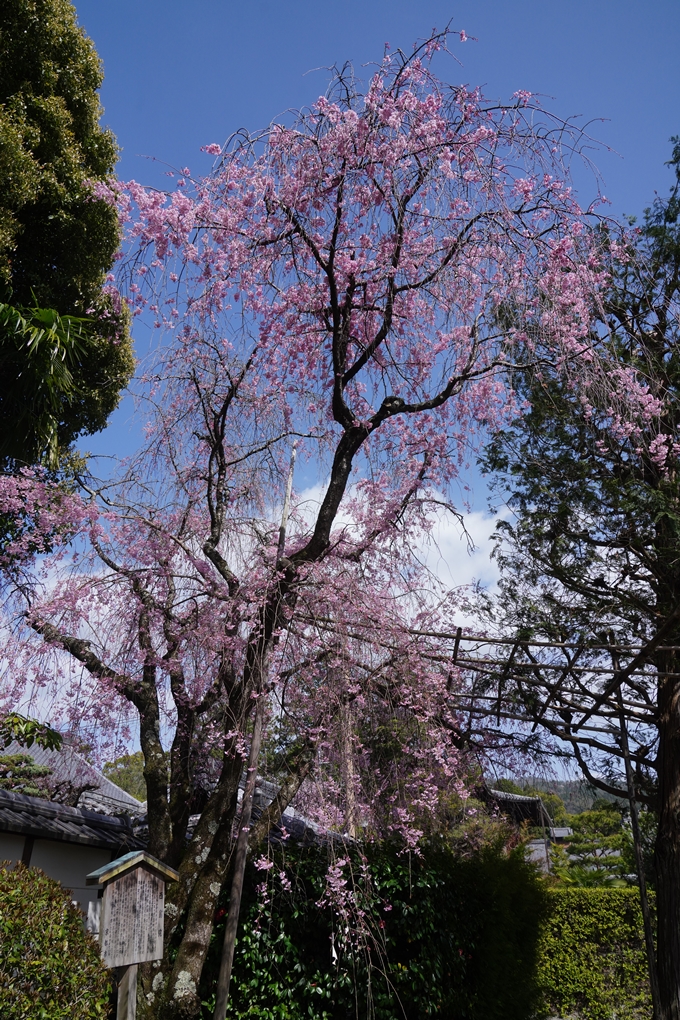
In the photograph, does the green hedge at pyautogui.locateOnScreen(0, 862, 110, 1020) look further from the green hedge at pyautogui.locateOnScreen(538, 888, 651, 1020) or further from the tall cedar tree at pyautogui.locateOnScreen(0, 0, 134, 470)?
the green hedge at pyautogui.locateOnScreen(538, 888, 651, 1020)

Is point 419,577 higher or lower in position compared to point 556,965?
higher

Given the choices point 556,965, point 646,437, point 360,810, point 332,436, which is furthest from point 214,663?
point 556,965

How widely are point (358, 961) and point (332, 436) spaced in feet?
13.7

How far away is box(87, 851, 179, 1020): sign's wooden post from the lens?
158 inches

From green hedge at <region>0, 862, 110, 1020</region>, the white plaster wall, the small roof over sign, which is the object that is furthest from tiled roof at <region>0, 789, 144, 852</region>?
green hedge at <region>0, 862, 110, 1020</region>

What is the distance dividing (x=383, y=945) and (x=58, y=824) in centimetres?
335

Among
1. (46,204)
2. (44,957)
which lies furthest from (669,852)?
(46,204)

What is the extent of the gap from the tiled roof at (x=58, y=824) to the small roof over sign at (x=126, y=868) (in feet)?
6.57

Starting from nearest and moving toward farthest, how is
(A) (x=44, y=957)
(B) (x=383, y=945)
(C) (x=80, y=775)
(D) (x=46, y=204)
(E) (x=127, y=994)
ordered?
(A) (x=44, y=957) < (E) (x=127, y=994) < (B) (x=383, y=945) < (D) (x=46, y=204) < (C) (x=80, y=775)

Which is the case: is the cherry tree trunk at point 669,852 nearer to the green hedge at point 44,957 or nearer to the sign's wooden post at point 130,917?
the sign's wooden post at point 130,917

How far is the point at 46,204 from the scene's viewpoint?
6.93m

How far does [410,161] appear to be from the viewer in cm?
493

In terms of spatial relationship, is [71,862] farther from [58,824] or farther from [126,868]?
[126,868]

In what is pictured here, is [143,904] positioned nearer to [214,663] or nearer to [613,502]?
[214,663]
